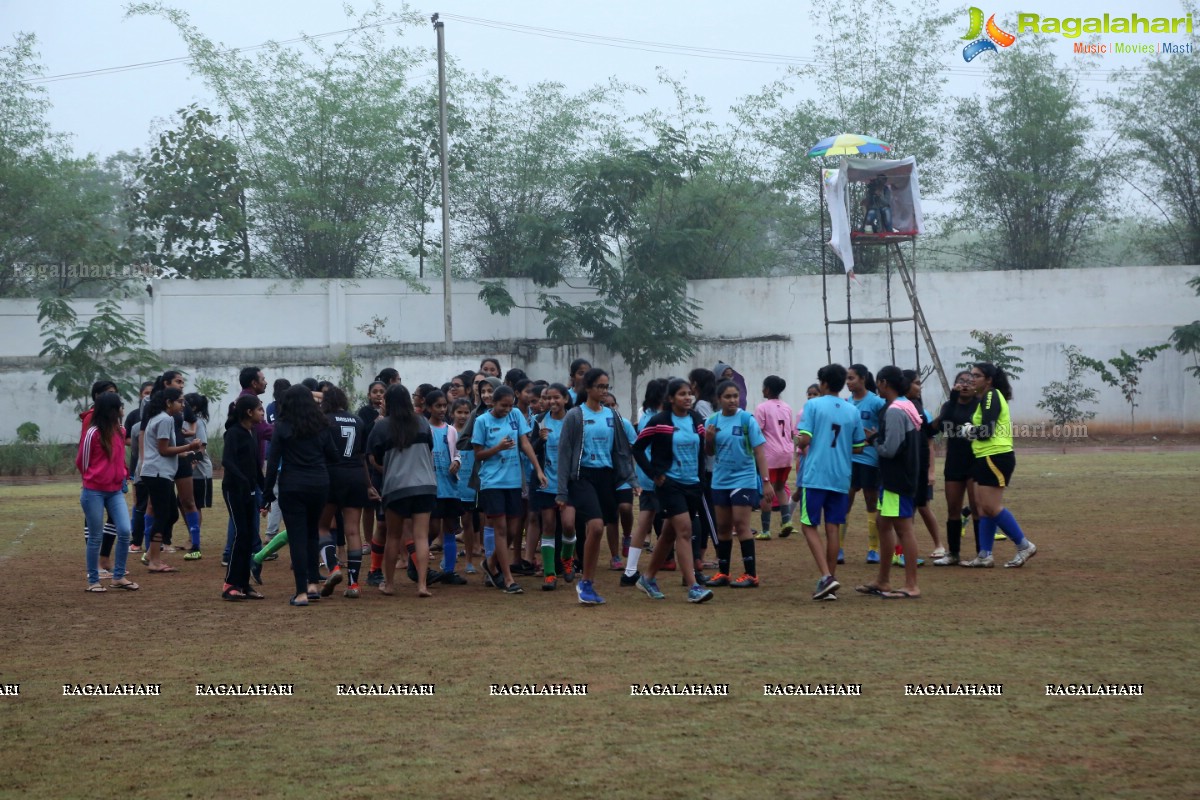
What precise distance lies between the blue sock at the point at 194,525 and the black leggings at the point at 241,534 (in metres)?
2.86

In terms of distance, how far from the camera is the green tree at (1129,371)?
31391 millimetres

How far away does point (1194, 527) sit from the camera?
1371cm

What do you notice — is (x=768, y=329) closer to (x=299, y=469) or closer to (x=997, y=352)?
(x=997, y=352)

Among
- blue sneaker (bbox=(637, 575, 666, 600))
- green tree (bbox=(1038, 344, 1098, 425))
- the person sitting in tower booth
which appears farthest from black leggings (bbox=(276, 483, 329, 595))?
green tree (bbox=(1038, 344, 1098, 425))

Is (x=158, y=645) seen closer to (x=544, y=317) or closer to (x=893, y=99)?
(x=544, y=317)

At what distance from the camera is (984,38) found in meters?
37.9

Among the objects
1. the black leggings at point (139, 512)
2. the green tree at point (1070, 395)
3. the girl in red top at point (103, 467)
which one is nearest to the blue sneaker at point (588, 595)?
the girl in red top at point (103, 467)

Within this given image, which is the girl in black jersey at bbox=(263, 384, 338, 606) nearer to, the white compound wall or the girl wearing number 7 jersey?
the girl wearing number 7 jersey

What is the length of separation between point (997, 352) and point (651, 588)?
927 inches

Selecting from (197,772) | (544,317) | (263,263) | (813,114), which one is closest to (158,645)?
(197,772)

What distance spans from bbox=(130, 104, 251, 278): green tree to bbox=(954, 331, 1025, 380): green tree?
64.0 feet

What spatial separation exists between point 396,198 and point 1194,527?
2705cm

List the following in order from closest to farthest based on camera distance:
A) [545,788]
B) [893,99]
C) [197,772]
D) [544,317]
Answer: [545,788] < [197,772] < [544,317] < [893,99]

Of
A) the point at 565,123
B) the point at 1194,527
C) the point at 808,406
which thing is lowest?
the point at 1194,527
